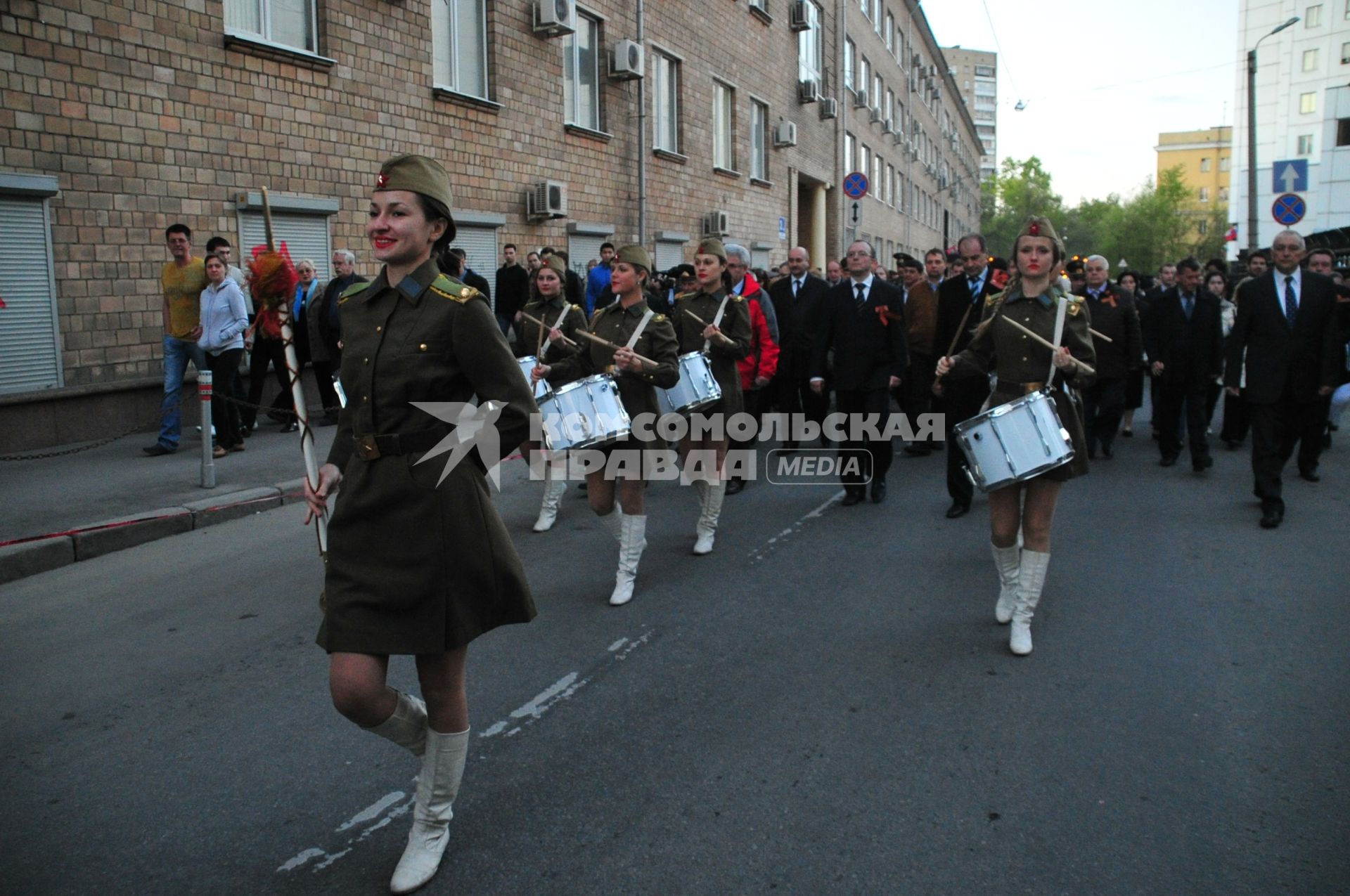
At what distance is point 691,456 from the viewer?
7785 millimetres

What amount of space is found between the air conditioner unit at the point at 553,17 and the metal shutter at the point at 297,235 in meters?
5.80

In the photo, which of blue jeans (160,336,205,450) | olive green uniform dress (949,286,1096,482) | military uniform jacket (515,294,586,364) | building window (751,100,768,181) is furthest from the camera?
building window (751,100,768,181)

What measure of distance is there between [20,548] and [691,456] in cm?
442

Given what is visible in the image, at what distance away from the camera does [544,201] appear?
1764 centimetres

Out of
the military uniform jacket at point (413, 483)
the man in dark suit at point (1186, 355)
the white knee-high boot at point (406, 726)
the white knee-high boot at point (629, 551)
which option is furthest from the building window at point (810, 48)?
the white knee-high boot at point (406, 726)

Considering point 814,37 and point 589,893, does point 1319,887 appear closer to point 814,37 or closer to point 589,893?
point 589,893

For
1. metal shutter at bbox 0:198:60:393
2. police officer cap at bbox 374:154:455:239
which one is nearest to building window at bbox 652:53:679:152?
metal shutter at bbox 0:198:60:393

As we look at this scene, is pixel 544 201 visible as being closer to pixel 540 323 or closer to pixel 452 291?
pixel 540 323

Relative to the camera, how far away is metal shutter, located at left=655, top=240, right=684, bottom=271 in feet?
74.9

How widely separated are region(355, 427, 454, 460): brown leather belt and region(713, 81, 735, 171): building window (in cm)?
2338

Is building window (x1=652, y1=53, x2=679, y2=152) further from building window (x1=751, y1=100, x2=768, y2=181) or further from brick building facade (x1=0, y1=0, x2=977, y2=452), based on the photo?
building window (x1=751, y1=100, x2=768, y2=181)

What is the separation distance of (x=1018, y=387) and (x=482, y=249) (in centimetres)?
1231

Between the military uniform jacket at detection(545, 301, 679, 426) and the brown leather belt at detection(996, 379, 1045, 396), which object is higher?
the military uniform jacket at detection(545, 301, 679, 426)

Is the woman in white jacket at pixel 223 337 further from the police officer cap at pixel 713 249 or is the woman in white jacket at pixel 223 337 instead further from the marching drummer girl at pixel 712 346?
the police officer cap at pixel 713 249
